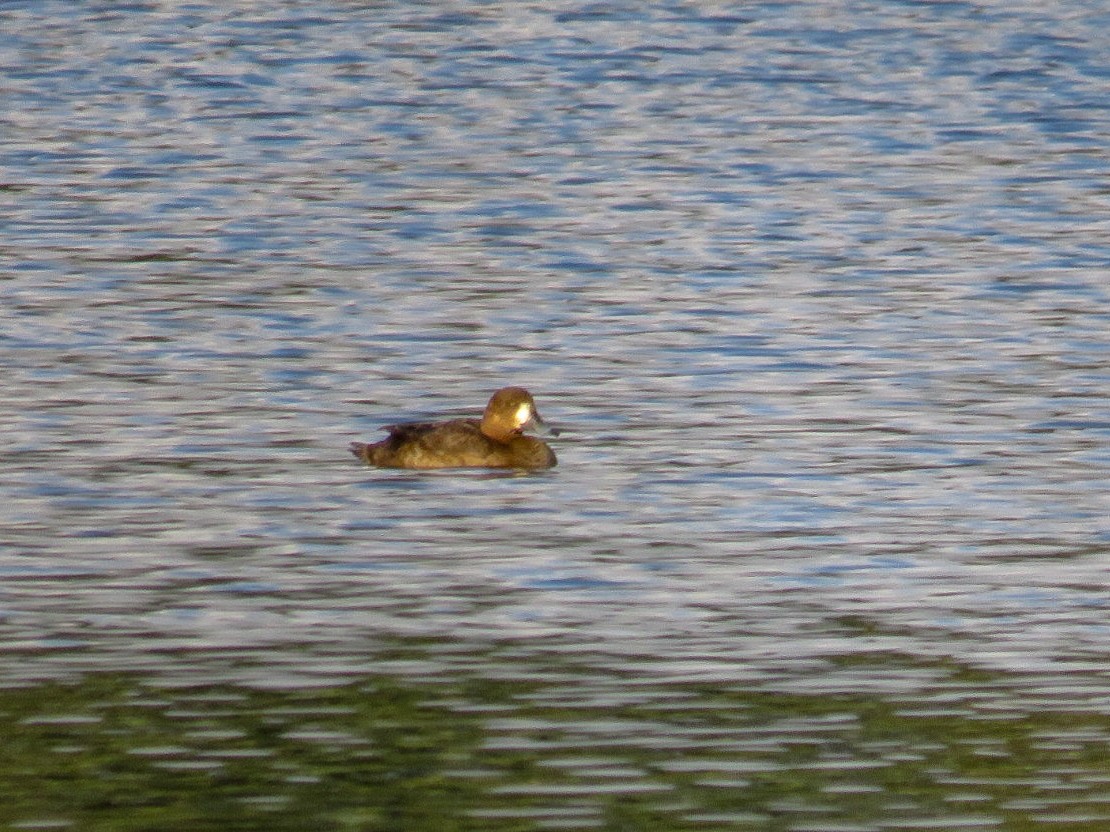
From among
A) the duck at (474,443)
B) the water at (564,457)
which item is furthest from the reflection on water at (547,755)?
the duck at (474,443)

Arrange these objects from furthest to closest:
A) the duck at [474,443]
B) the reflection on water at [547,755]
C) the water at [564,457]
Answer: the duck at [474,443] < the water at [564,457] < the reflection on water at [547,755]

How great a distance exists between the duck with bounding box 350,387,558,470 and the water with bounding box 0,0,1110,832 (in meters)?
0.11

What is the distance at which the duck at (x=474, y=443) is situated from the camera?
13.6 m

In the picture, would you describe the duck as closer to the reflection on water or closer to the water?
the water

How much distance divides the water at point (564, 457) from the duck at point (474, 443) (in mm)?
113

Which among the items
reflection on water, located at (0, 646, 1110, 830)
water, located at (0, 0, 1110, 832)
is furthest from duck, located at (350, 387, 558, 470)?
reflection on water, located at (0, 646, 1110, 830)

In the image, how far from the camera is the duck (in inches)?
537

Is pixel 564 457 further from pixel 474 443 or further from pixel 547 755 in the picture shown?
pixel 547 755

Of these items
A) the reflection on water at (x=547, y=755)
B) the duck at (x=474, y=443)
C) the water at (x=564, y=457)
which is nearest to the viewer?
the reflection on water at (x=547, y=755)

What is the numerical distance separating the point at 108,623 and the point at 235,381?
5.40 meters

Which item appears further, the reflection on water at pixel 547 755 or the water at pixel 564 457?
the water at pixel 564 457

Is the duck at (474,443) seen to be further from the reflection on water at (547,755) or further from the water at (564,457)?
the reflection on water at (547,755)

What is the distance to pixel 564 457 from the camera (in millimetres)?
14117

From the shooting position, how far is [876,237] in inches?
834
